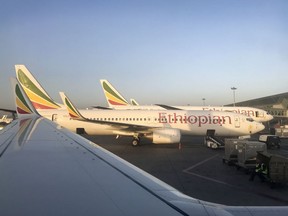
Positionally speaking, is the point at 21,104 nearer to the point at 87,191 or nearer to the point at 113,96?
the point at 87,191

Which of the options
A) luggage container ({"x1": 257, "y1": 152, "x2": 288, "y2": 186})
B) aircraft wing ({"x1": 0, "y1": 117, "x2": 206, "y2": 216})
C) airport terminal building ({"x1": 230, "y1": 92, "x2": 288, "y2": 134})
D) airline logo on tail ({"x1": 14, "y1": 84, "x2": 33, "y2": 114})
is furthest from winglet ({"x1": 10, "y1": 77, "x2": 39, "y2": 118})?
airport terminal building ({"x1": 230, "y1": 92, "x2": 288, "y2": 134})

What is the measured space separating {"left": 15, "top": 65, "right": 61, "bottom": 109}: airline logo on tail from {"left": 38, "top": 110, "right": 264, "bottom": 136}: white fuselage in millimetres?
1841

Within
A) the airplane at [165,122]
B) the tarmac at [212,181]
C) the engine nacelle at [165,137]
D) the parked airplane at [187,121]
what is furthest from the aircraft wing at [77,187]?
the parked airplane at [187,121]

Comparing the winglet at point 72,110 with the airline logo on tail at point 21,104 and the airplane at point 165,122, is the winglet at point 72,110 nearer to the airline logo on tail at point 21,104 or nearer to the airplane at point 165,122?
the airplane at point 165,122

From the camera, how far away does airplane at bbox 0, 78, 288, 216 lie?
185cm

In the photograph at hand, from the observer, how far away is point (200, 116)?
24.2 meters

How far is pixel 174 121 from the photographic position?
24.1 m

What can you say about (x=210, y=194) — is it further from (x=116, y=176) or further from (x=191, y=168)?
(x=116, y=176)

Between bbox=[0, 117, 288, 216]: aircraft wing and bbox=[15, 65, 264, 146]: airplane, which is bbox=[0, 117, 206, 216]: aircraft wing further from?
bbox=[15, 65, 264, 146]: airplane

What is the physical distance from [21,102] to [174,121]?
50.5ft

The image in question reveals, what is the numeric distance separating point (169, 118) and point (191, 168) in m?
10.4

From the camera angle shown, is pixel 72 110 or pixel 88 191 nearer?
pixel 88 191

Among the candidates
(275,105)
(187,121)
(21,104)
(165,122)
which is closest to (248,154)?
(21,104)

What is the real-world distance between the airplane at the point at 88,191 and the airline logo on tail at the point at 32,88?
23421mm
